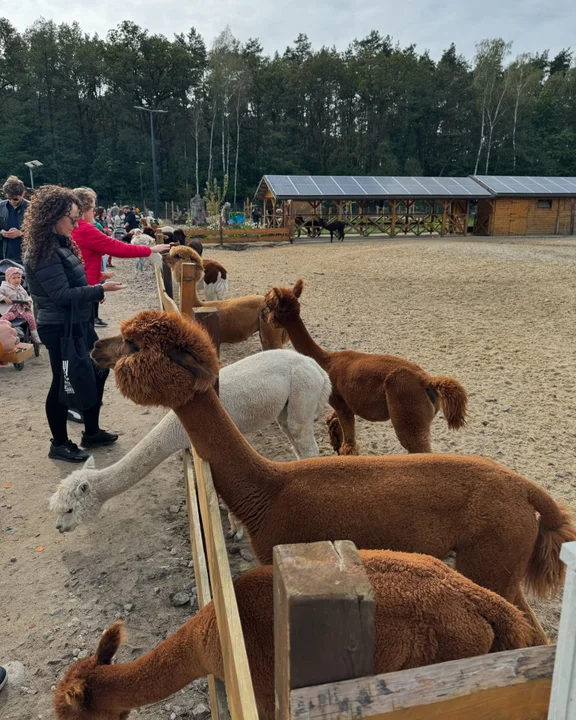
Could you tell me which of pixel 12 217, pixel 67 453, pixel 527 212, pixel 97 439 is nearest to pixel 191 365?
pixel 67 453

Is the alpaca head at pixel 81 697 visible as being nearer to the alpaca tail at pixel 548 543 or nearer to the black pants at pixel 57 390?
the alpaca tail at pixel 548 543

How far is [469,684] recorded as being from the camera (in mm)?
780

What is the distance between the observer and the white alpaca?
2840 mm

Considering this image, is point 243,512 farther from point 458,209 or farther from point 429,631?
point 458,209

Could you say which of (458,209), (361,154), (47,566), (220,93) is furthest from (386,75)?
(47,566)

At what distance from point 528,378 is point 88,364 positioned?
467 cm

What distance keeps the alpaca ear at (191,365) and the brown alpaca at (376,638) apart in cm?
73

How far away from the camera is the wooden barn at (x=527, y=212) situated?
2538cm

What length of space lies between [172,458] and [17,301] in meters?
3.84

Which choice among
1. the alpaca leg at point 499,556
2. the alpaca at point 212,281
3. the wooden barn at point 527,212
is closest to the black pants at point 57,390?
the alpaca leg at point 499,556

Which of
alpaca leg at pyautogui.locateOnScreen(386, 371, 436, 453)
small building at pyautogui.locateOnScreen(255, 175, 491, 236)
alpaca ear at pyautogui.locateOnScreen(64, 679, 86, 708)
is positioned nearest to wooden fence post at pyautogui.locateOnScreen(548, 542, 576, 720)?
alpaca ear at pyautogui.locateOnScreen(64, 679, 86, 708)

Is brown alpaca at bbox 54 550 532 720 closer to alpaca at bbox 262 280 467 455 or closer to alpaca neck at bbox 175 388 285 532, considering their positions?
alpaca neck at bbox 175 388 285 532

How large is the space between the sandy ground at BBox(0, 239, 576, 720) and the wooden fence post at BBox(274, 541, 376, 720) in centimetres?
171

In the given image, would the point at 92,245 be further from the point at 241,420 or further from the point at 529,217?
Result: the point at 529,217
